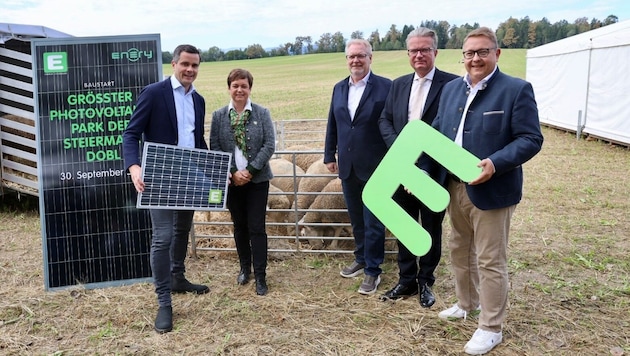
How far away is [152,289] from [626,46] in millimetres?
11562

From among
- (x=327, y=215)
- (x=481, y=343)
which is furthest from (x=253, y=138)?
(x=481, y=343)

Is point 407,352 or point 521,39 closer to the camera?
point 407,352

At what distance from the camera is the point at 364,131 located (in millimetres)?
4465

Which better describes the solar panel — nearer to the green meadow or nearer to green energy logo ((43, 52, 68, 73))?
green energy logo ((43, 52, 68, 73))

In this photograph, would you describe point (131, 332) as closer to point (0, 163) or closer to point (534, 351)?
point (534, 351)

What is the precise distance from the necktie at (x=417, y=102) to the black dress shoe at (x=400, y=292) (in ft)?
4.84

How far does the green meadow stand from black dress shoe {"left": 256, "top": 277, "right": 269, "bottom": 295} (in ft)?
47.1

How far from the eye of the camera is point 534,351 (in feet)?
11.9

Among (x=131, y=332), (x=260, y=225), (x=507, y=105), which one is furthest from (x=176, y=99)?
(x=507, y=105)

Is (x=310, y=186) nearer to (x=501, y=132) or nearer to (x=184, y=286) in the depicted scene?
(x=184, y=286)

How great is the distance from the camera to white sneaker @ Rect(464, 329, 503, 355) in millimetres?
3564

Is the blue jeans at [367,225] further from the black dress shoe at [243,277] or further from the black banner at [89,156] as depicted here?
the black banner at [89,156]

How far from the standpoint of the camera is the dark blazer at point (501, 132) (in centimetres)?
310

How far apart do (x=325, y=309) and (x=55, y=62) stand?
325cm
